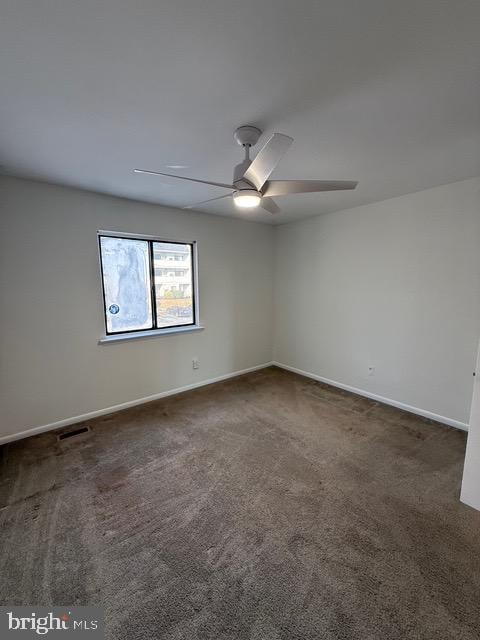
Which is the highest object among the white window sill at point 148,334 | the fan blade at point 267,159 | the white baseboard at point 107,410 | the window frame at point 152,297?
the fan blade at point 267,159

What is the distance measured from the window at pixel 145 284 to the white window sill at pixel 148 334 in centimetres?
5

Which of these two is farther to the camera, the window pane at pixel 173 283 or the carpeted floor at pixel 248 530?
the window pane at pixel 173 283

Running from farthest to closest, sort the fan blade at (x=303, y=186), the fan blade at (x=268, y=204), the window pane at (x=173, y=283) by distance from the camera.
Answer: the window pane at (x=173, y=283) < the fan blade at (x=268, y=204) < the fan blade at (x=303, y=186)

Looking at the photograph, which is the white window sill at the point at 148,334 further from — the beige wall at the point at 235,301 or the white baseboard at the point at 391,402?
the white baseboard at the point at 391,402

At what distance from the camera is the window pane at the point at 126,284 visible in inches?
124

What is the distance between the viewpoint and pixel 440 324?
286 cm

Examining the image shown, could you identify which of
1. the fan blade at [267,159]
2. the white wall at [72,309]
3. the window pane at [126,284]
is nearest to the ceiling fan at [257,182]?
the fan blade at [267,159]

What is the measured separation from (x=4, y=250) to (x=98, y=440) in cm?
191

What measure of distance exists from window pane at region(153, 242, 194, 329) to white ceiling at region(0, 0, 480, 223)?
1.36 metres

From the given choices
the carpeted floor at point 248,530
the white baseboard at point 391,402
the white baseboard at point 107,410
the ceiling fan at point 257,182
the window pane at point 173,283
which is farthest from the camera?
the window pane at point 173,283

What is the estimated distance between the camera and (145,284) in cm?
343

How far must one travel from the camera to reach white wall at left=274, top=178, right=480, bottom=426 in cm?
271

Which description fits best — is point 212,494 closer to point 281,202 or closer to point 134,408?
point 134,408

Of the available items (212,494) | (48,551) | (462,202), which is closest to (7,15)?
(48,551)
